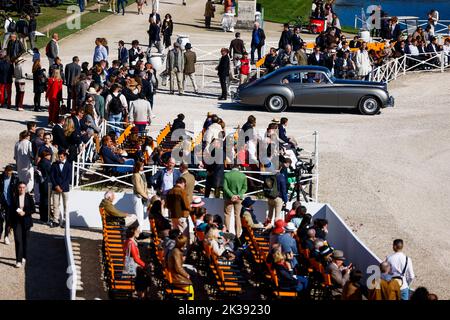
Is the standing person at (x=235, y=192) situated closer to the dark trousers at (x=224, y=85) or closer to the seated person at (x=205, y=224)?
the seated person at (x=205, y=224)

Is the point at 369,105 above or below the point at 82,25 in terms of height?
below

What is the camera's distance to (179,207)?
874 inches

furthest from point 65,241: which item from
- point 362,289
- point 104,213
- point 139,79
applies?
point 139,79

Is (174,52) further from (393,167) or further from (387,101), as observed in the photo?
(393,167)

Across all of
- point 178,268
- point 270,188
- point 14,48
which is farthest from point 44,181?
point 14,48

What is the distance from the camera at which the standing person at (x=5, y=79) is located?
3136 cm

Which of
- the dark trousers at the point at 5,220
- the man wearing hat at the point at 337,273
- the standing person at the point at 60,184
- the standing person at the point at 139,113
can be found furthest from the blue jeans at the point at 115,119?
the man wearing hat at the point at 337,273

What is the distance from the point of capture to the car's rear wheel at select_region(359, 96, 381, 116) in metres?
33.1

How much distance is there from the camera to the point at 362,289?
18703mm

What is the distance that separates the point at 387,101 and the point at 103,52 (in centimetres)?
838

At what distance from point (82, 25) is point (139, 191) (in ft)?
75.8

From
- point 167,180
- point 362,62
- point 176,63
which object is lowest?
point 167,180

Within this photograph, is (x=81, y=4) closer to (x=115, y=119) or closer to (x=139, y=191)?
(x=115, y=119)

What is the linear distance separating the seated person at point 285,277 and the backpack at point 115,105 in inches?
384
